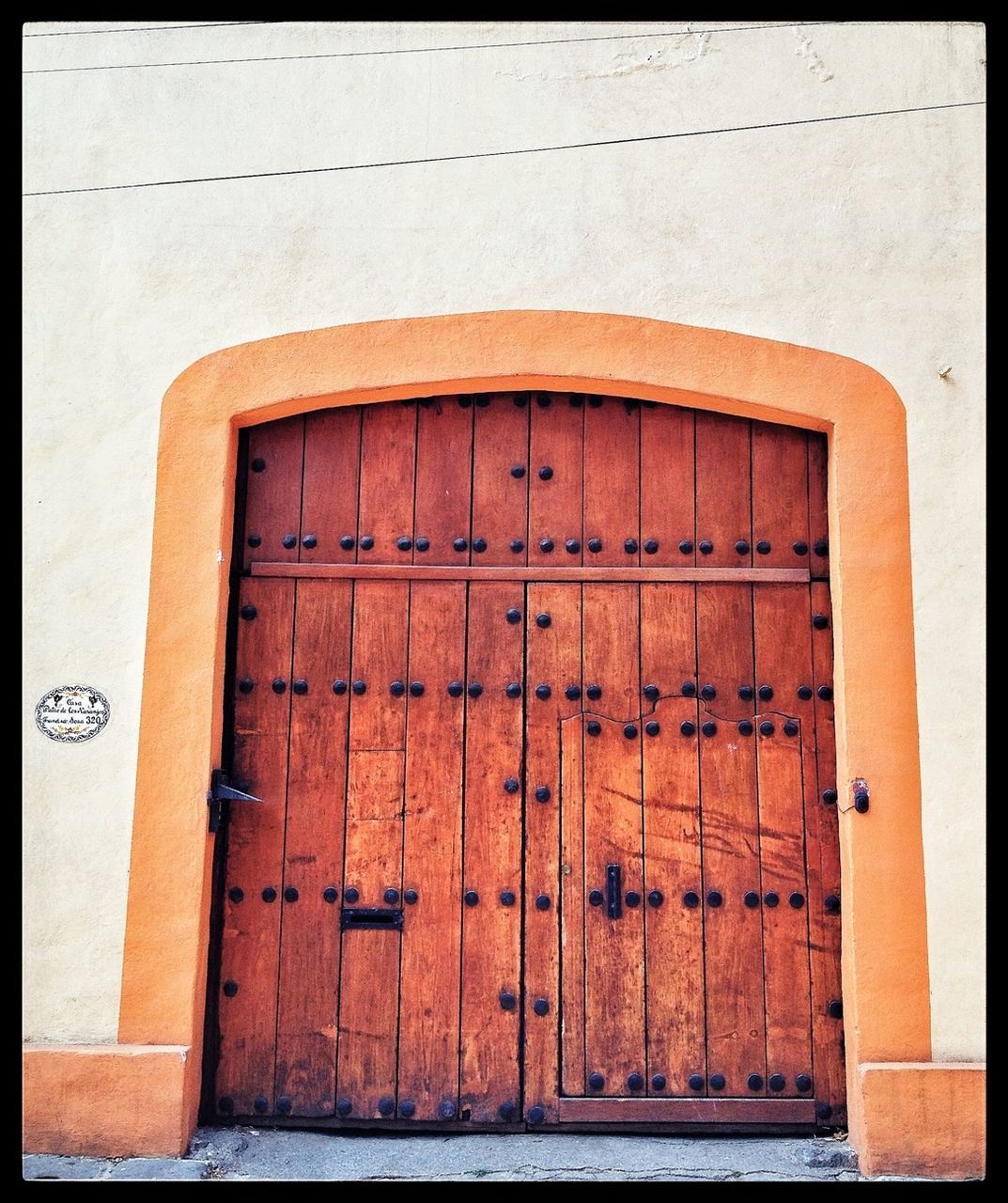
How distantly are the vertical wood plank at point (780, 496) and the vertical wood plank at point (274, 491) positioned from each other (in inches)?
56.4

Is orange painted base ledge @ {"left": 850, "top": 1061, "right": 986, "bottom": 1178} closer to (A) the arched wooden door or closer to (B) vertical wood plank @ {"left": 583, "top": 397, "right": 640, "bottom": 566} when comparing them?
(A) the arched wooden door

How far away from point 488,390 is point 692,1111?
2195mm

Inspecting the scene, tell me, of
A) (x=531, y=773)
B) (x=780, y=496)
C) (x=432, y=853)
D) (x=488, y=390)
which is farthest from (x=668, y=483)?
(x=432, y=853)

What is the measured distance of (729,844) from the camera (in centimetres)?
301

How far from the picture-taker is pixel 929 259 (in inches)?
121

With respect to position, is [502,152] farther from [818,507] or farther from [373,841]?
[373,841]

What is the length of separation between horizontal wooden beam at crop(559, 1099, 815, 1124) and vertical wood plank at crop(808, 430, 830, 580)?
1542 millimetres

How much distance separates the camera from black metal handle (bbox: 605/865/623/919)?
2973 millimetres

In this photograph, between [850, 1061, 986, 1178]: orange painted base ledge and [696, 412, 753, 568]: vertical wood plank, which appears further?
[696, 412, 753, 568]: vertical wood plank

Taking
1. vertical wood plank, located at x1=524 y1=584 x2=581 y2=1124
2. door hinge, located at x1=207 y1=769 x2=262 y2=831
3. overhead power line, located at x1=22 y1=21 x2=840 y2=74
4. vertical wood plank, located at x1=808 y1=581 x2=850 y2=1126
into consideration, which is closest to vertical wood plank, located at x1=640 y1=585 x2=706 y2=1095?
vertical wood plank, located at x1=524 y1=584 x2=581 y2=1124

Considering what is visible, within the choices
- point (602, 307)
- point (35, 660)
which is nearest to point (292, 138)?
point (602, 307)

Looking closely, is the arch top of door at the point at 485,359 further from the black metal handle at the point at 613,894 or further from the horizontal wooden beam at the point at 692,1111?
the horizontal wooden beam at the point at 692,1111

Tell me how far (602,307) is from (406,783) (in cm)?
155

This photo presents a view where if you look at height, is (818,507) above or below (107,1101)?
above
